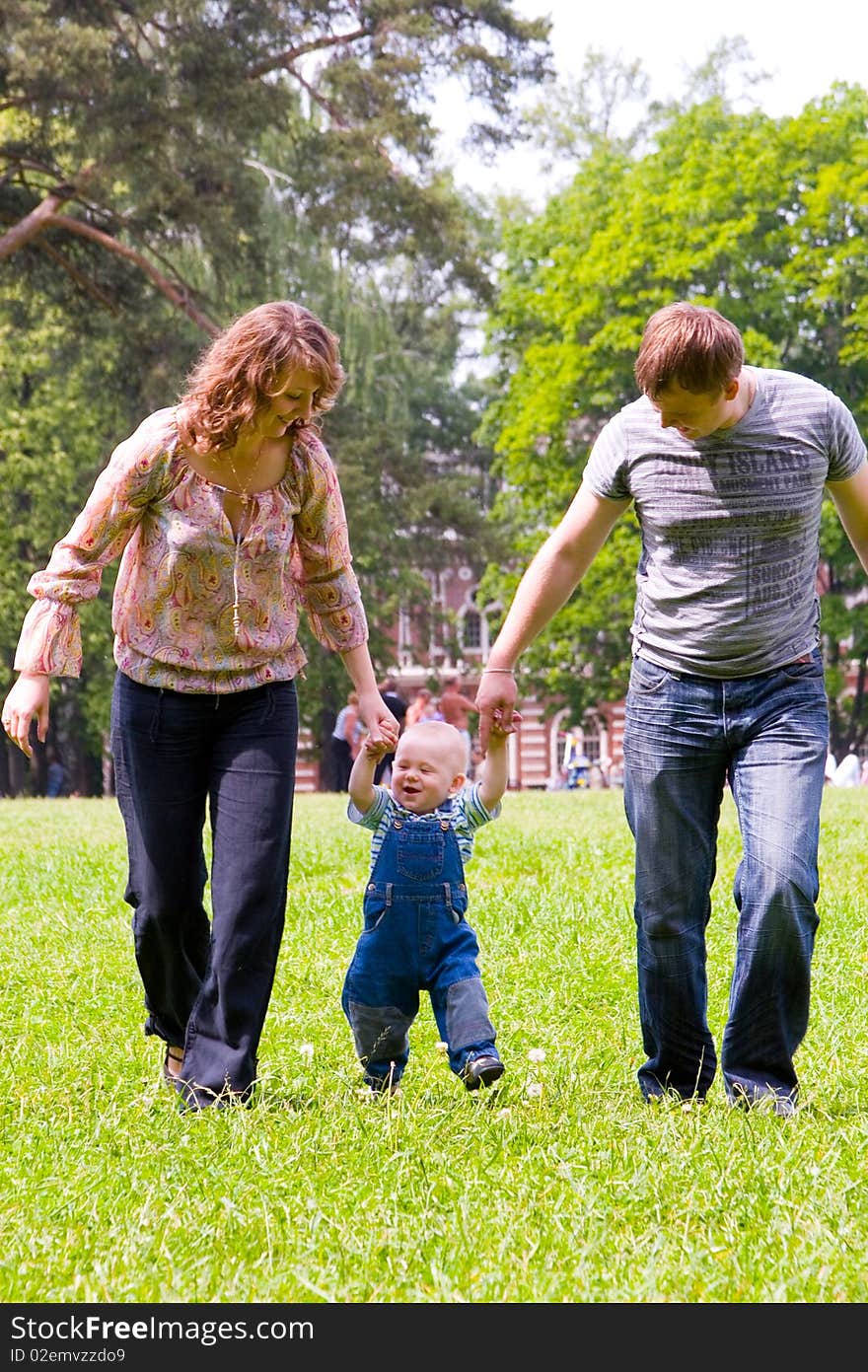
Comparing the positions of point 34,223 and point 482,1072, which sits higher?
point 34,223

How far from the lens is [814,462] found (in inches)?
179

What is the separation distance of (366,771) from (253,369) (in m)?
1.20

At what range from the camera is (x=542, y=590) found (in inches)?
194

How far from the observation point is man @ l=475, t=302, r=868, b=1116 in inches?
179

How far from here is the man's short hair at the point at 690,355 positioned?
14.0 feet

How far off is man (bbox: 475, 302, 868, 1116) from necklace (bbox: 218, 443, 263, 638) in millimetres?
754

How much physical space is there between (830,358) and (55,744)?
20.1m

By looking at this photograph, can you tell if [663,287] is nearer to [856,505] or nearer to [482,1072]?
[856,505]

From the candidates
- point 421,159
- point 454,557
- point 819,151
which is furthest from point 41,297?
point 819,151

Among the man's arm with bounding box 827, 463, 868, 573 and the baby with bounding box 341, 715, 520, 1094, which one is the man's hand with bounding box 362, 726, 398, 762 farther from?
the man's arm with bounding box 827, 463, 868, 573

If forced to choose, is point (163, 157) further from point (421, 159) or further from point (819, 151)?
point (819, 151)

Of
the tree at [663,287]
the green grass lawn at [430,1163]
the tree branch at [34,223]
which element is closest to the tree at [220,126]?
the tree branch at [34,223]

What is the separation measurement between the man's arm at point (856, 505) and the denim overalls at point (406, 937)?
1.46 meters

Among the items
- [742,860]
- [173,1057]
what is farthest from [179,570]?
[742,860]
